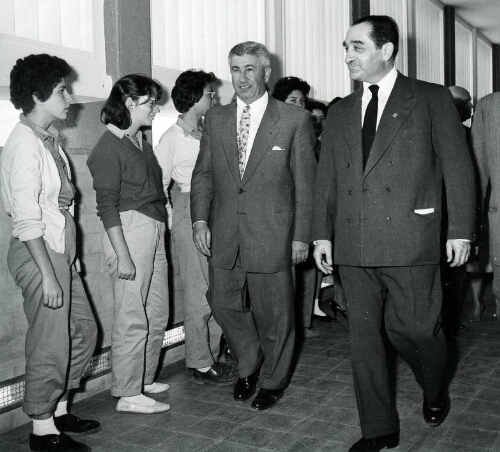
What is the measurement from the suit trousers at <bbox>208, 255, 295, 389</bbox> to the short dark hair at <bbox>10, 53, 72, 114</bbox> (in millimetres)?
1242

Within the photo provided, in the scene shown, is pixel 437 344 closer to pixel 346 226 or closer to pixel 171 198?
pixel 346 226

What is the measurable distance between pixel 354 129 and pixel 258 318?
1.20 m

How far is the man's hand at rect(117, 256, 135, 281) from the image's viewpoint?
10.1 ft

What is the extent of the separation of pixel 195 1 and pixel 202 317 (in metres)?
2.17

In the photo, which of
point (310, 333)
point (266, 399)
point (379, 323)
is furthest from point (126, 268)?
point (310, 333)

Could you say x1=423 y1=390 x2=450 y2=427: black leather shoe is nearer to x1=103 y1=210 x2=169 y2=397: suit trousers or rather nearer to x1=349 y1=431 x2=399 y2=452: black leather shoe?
x1=349 y1=431 x2=399 y2=452: black leather shoe

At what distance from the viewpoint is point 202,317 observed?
3785 millimetres

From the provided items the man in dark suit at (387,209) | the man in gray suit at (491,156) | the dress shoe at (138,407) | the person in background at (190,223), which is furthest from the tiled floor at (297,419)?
the man in gray suit at (491,156)

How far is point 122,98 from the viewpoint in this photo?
10.5 feet

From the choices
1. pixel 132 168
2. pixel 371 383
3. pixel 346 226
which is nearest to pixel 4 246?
pixel 132 168

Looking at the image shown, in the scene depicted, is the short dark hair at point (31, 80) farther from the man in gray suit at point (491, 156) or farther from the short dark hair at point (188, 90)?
the man in gray suit at point (491, 156)

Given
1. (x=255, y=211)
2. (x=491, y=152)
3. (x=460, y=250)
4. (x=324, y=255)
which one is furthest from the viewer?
(x=255, y=211)

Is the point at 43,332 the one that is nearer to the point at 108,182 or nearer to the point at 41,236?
the point at 41,236

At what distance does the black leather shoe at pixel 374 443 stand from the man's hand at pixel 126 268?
129cm
